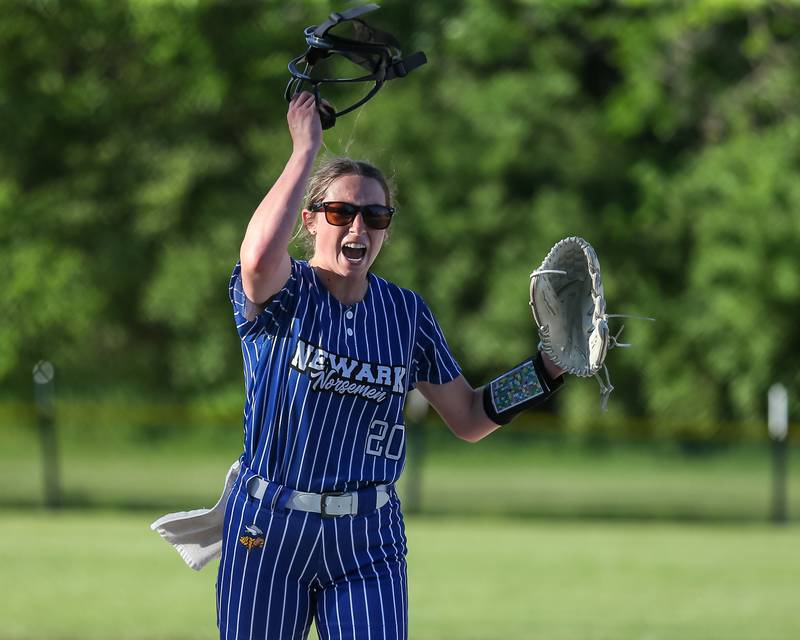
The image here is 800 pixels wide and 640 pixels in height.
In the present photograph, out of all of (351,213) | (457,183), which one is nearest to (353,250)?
(351,213)

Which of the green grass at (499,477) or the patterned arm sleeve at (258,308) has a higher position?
the patterned arm sleeve at (258,308)

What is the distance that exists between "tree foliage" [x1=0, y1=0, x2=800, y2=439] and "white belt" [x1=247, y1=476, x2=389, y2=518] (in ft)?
53.3

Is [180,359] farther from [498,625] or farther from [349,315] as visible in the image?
[349,315]

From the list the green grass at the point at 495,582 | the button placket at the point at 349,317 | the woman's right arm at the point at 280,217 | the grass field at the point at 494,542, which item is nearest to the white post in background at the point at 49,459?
the grass field at the point at 494,542

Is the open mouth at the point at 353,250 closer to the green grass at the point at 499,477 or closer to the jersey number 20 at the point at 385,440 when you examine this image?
the jersey number 20 at the point at 385,440

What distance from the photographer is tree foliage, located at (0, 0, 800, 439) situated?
65.4 feet

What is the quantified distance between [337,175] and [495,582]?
723 cm

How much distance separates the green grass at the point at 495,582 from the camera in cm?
844

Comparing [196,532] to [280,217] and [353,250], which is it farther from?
[280,217]

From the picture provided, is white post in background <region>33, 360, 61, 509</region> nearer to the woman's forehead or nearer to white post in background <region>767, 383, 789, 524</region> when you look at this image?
white post in background <region>767, 383, 789, 524</region>

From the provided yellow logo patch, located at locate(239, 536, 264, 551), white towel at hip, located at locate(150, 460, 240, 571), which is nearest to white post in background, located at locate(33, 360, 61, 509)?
white towel at hip, located at locate(150, 460, 240, 571)

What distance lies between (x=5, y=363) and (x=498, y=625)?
14.0m

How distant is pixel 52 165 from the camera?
21.7 m

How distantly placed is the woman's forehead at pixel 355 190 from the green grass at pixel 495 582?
15.6 ft
